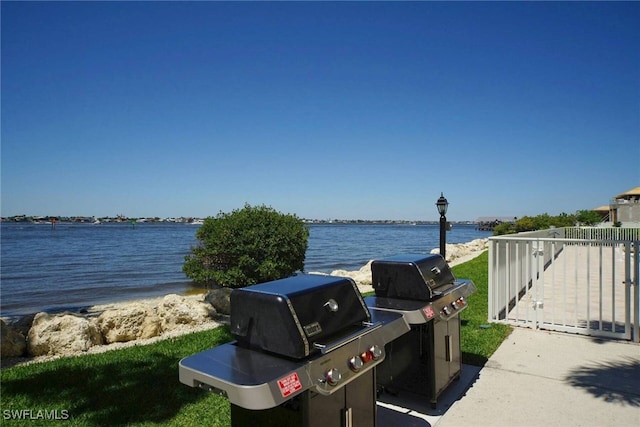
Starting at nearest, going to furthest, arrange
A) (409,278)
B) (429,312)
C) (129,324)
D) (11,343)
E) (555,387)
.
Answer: (429,312) < (409,278) < (555,387) < (11,343) < (129,324)

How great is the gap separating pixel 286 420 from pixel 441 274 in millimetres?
2361

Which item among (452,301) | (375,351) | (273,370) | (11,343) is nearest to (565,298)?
(452,301)

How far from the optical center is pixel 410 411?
3.67 m

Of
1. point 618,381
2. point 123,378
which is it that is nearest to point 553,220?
point 618,381

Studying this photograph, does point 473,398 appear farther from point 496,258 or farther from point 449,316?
point 496,258

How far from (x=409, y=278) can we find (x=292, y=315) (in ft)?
5.95

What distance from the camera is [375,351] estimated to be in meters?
2.48

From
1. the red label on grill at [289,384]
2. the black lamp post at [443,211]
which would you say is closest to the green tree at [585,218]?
the black lamp post at [443,211]

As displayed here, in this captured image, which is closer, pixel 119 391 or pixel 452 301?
pixel 452 301

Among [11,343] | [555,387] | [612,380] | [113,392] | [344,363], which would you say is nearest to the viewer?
[344,363]

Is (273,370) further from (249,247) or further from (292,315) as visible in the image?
(249,247)

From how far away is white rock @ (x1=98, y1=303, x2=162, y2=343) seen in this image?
21.7 feet

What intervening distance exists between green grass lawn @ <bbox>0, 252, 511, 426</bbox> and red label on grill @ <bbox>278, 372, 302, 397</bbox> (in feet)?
6.11

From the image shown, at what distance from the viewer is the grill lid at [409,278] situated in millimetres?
3604
